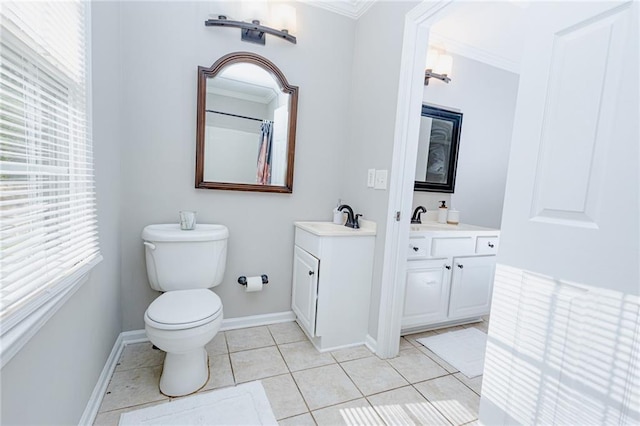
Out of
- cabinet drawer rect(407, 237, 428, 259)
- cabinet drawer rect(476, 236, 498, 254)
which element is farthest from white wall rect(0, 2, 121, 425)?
cabinet drawer rect(476, 236, 498, 254)

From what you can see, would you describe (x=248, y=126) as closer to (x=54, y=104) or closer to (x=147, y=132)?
(x=147, y=132)

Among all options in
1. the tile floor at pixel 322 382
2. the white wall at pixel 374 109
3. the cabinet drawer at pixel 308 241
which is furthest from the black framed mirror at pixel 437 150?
the tile floor at pixel 322 382

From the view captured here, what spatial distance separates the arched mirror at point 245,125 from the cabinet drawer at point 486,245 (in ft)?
5.07

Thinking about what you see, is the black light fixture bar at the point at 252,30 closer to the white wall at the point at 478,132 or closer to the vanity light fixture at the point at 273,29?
the vanity light fixture at the point at 273,29

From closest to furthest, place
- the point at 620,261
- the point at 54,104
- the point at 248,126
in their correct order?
the point at 620,261 < the point at 54,104 < the point at 248,126

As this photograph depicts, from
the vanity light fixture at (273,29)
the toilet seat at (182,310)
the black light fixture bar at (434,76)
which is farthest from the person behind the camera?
the black light fixture bar at (434,76)

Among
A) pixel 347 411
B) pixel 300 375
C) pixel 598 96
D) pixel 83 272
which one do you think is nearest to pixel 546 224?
pixel 598 96

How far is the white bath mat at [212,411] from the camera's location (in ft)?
4.34

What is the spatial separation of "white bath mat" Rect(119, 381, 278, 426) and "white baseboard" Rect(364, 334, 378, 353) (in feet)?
2.59

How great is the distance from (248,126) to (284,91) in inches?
14.9

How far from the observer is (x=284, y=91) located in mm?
2111

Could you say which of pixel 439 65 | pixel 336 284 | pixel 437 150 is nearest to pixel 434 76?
pixel 439 65

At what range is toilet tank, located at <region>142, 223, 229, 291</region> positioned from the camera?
5.67 ft

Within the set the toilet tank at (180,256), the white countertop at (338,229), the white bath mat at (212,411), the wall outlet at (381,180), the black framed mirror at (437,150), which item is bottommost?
the white bath mat at (212,411)
